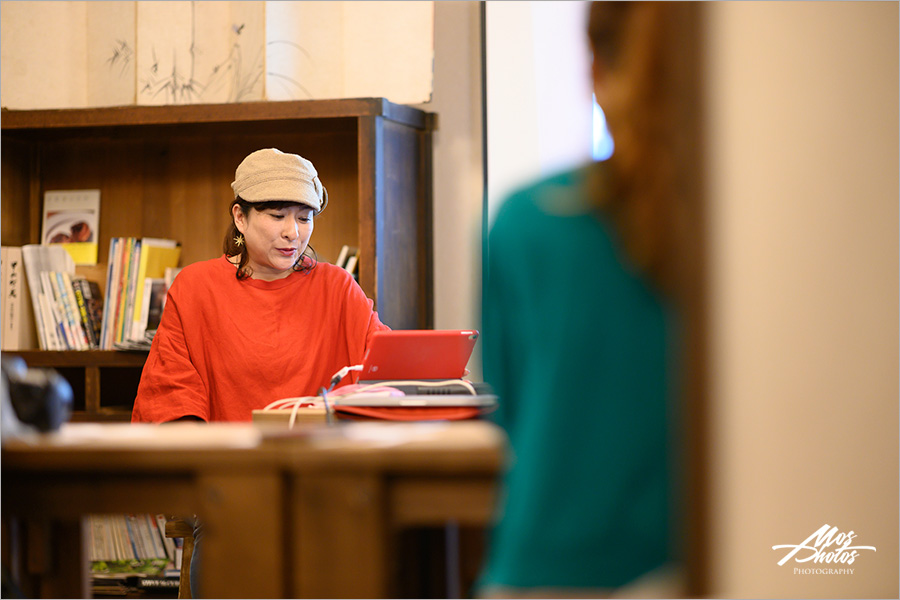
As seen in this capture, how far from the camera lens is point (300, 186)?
2.08 m

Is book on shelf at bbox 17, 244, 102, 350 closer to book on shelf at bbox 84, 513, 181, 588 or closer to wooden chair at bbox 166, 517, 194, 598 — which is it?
book on shelf at bbox 84, 513, 181, 588

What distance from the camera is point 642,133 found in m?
0.79

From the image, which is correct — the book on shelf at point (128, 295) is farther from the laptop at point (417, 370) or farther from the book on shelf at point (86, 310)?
the laptop at point (417, 370)

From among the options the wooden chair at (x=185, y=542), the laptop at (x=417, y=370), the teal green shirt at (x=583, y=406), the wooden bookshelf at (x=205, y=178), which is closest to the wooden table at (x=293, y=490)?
the teal green shirt at (x=583, y=406)

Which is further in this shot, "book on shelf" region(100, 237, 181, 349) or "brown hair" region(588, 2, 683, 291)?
"book on shelf" region(100, 237, 181, 349)

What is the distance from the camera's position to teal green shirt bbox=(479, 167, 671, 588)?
0.81 m

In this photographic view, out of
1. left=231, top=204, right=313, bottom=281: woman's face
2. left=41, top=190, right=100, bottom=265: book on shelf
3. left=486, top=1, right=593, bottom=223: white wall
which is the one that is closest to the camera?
left=231, top=204, right=313, bottom=281: woman's face

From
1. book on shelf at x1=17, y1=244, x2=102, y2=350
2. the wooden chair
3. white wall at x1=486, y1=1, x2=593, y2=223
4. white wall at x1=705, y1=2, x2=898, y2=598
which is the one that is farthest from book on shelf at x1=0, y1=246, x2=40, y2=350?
white wall at x1=705, y1=2, x2=898, y2=598

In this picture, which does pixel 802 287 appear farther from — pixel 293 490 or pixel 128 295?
pixel 128 295

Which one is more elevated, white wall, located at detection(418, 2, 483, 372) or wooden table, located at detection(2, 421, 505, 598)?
white wall, located at detection(418, 2, 483, 372)

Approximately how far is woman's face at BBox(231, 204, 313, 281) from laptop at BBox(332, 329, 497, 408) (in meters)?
0.52

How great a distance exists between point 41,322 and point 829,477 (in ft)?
8.30

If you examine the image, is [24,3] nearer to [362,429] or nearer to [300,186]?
[300,186]

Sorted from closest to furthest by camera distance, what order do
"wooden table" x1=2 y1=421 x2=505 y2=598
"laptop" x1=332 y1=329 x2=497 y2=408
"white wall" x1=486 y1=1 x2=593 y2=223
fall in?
"wooden table" x1=2 y1=421 x2=505 y2=598 → "laptop" x1=332 y1=329 x2=497 y2=408 → "white wall" x1=486 y1=1 x2=593 y2=223
